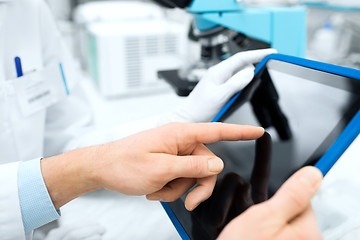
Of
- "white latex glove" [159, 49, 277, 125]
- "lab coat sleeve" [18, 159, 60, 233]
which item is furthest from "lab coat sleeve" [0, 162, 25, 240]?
"white latex glove" [159, 49, 277, 125]

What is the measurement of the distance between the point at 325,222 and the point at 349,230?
0.13 ft

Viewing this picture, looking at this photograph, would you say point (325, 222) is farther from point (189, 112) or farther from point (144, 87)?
point (144, 87)

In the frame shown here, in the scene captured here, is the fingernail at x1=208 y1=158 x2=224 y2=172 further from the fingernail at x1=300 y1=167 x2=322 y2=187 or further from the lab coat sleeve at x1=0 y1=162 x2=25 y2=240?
the lab coat sleeve at x1=0 y1=162 x2=25 y2=240

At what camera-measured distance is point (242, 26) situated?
87cm

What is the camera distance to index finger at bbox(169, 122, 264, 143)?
49 centimetres

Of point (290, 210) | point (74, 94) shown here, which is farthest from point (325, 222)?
point (74, 94)

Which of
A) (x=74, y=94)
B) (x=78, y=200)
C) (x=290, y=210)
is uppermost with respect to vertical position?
(x=290, y=210)

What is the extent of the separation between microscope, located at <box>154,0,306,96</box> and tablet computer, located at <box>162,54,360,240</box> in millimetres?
268

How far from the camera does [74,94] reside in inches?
40.1

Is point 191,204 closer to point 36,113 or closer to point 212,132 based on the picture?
point 212,132

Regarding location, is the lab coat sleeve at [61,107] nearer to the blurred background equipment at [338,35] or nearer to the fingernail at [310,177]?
the fingernail at [310,177]

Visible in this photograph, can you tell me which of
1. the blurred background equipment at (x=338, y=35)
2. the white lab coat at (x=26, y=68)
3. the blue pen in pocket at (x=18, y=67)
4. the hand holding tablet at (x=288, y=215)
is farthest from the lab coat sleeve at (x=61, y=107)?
the blurred background equipment at (x=338, y=35)

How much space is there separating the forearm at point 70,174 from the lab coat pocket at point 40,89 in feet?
0.98

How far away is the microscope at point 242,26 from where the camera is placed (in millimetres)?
810
